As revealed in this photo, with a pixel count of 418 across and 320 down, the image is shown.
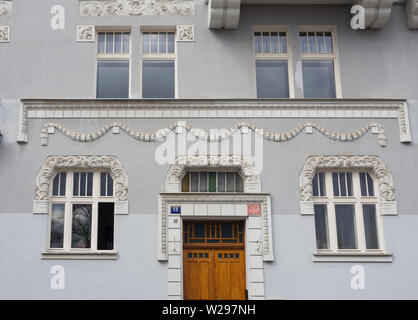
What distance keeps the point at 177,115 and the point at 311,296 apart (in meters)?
5.20

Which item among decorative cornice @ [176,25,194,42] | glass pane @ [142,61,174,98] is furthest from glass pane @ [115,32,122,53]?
decorative cornice @ [176,25,194,42]

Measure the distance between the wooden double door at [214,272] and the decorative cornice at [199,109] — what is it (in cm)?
317

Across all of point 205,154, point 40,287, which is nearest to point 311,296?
point 205,154

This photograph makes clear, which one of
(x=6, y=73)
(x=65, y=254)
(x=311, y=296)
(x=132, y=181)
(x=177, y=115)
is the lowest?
(x=311, y=296)

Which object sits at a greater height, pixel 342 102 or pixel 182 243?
pixel 342 102

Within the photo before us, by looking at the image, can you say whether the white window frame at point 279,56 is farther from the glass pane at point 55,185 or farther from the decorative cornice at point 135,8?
the glass pane at point 55,185

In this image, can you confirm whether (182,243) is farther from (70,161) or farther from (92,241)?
(70,161)

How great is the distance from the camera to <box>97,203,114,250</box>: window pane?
13.4 metres

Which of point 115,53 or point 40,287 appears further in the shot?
point 115,53

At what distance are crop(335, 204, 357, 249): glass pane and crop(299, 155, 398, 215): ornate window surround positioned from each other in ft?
2.31

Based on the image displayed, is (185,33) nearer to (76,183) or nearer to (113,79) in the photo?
(113,79)

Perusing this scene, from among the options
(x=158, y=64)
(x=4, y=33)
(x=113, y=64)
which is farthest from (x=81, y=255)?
(x=4, y=33)

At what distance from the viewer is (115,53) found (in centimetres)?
1475

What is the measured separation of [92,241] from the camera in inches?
528
